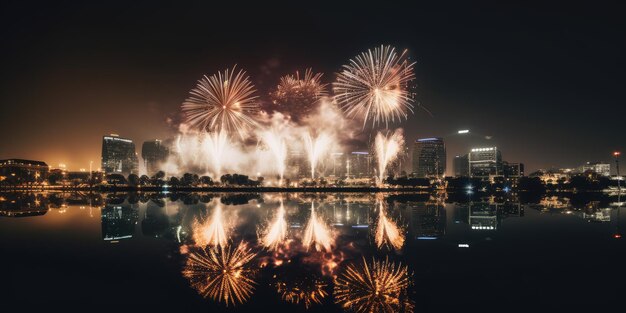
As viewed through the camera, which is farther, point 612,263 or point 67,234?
point 67,234

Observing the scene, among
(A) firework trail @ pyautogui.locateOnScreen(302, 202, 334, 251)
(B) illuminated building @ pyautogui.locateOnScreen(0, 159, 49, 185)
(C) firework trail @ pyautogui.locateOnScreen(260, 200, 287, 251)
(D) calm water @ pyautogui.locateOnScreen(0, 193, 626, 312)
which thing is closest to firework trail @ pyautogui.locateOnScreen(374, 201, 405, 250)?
(D) calm water @ pyautogui.locateOnScreen(0, 193, 626, 312)

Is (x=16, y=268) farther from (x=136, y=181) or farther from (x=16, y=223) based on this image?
(x=136, y=181)

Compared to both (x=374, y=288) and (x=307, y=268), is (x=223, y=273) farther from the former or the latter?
(x=374, y=288)

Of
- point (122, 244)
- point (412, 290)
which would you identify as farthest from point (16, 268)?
point (412, 290)

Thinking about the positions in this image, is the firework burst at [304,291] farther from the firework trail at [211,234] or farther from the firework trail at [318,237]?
the firework trail at [211,234]

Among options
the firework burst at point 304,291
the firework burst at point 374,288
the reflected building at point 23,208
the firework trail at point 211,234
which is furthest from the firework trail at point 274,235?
the reflected building at point 23,208

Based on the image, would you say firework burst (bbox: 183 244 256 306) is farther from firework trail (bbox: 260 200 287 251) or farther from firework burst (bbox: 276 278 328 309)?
firework trail (bbox: 260 200 287 251)
